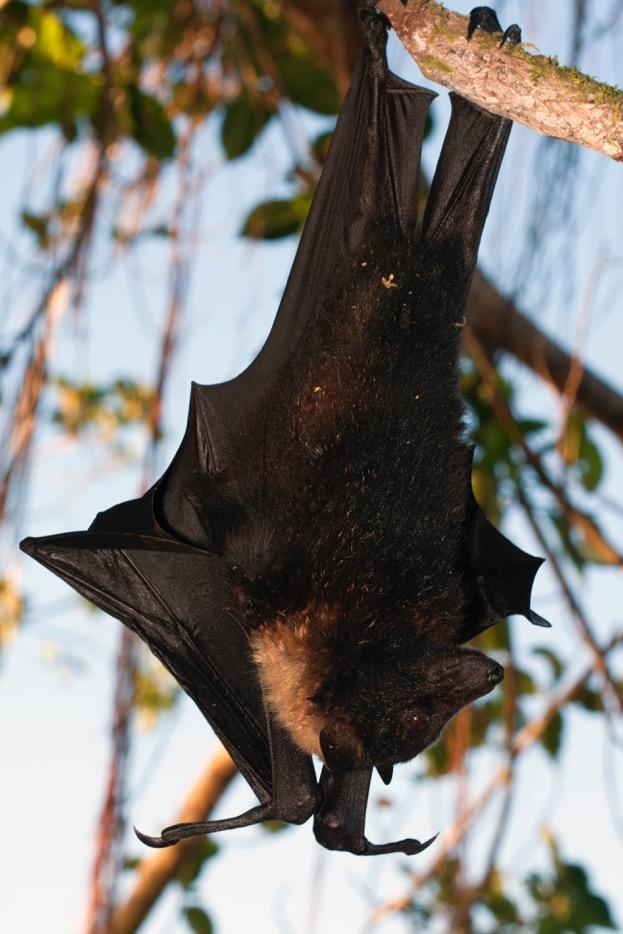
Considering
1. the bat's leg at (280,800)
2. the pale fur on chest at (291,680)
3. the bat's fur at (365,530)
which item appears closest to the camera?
the bat's leg at (280,800)

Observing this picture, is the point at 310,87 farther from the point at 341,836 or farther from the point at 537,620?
the point at 341,836

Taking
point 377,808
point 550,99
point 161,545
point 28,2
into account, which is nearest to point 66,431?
point 28,2

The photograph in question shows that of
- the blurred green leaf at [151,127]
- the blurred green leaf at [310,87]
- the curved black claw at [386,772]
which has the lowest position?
the curved black claw at [386,772]

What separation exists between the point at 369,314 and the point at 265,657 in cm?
111

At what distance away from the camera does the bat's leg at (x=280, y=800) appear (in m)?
3.12

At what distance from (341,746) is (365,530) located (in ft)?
2.07

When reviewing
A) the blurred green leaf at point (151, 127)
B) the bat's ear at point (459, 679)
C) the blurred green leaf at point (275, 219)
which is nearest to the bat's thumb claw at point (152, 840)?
the bat's ear at point (459, 679)

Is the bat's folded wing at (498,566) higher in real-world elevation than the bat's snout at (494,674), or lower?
higher

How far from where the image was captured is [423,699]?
127 inches

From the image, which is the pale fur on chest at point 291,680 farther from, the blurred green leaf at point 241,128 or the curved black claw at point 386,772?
the blurred green leaf at point 241,128

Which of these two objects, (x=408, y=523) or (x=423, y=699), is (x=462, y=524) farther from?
(x=423, y=699)

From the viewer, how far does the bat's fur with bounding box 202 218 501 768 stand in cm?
323

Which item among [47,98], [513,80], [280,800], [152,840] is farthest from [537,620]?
[47,98]

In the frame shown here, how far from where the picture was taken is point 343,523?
3.25 meters
